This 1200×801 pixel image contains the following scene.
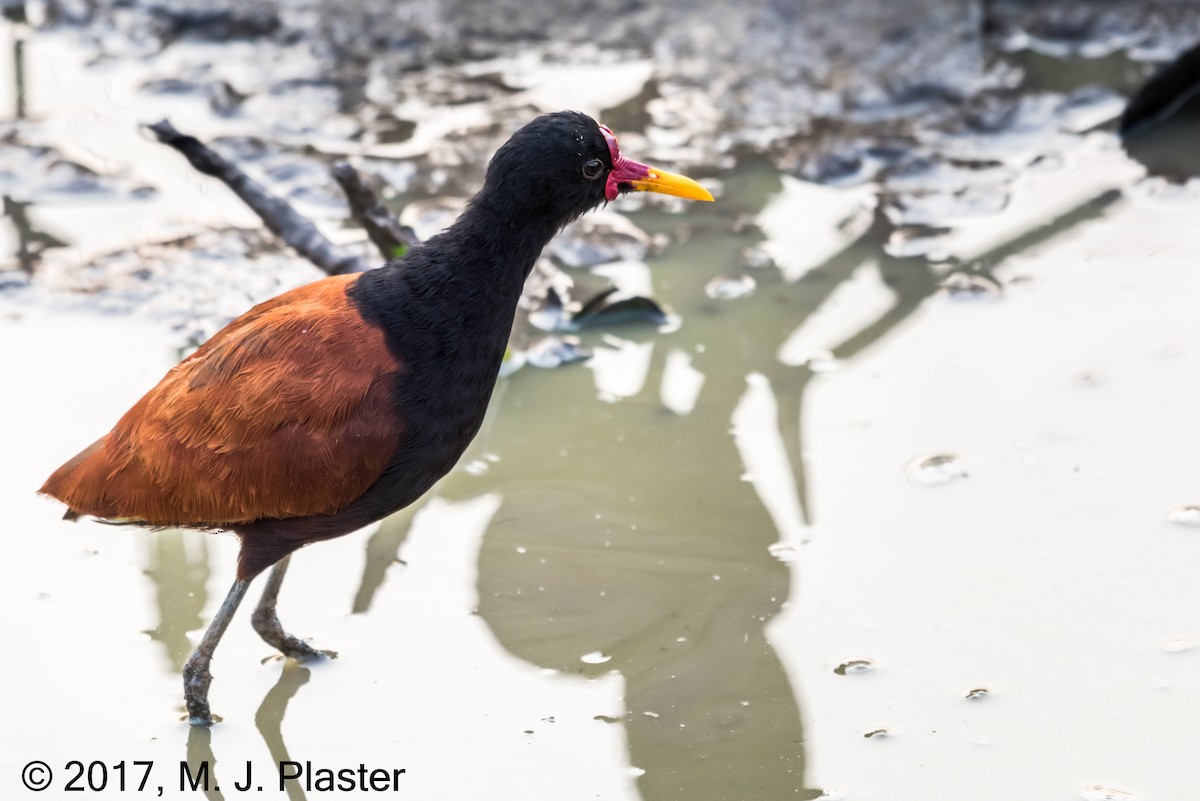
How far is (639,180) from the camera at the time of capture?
13.0 feet

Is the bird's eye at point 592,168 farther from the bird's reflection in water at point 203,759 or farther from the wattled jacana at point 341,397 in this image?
the bird's reflection in water at point 203,759

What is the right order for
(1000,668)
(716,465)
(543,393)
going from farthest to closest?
(543,393), (716,465), (1000,668)

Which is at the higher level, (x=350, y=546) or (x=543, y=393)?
(x=543, y=393)

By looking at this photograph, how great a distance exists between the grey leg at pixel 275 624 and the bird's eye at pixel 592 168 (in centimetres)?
136

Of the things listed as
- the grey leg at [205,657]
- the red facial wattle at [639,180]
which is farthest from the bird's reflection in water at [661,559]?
the red facial wattle at [639,180]

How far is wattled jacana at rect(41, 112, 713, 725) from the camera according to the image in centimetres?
356

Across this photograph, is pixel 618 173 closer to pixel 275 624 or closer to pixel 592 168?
pixel 592 168

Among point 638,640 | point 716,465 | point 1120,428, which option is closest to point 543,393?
point 716,465

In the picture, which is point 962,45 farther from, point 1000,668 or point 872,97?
point 1000,668

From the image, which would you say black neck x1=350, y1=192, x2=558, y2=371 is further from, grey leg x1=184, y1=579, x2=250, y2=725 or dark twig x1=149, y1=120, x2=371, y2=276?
dark twig x1=149, y1=120, x2=371, y2=276

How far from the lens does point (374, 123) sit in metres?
6.92

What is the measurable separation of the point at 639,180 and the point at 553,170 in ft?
1.05

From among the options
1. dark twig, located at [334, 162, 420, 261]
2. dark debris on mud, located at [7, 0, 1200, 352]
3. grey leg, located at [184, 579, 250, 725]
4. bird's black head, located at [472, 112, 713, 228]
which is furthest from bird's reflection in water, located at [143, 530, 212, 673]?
dark debris on mud, located at [7, 0, 1200, 352]

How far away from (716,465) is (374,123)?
9.93 ft
